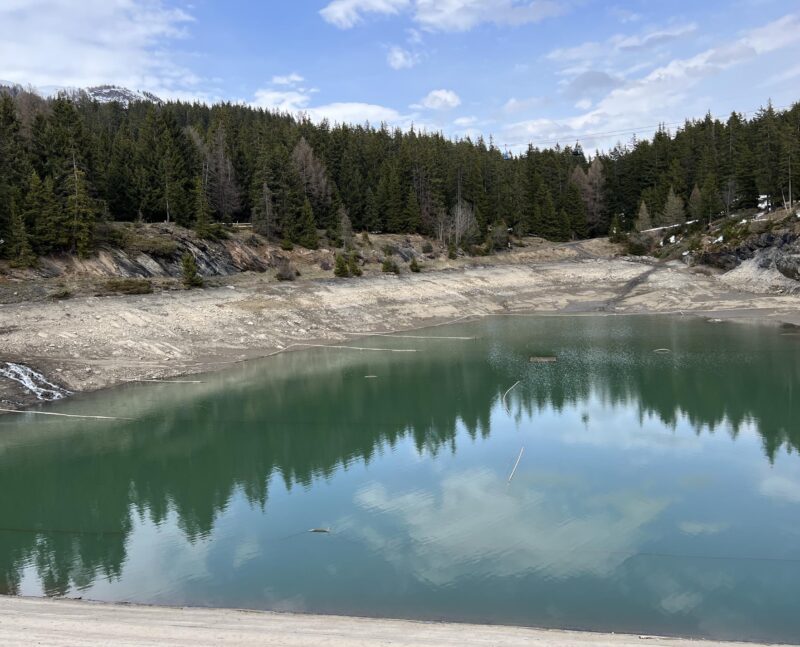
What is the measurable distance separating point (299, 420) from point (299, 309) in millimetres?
23481

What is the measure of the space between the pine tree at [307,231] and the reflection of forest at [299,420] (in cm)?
2758

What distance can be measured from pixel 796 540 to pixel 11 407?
106 ft

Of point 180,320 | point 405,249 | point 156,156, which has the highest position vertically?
point 156,156

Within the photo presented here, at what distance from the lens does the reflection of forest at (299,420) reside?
19.7 metres

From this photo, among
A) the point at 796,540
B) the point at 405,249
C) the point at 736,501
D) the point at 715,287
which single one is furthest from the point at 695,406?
the point at 405,249

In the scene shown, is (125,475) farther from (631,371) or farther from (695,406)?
(631,371)

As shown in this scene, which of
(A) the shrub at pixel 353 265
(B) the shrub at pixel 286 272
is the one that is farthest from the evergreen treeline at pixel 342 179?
(B) the shrub at pixel 286 272

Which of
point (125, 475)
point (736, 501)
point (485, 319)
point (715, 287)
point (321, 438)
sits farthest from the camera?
point (715, 287)

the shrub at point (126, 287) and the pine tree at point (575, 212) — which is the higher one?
the pine tree at point (575, 212)

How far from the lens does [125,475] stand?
23578 millimetres

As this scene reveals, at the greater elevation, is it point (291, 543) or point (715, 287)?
point (715, 287)

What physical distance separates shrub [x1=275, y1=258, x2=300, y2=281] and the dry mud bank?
5.25ft

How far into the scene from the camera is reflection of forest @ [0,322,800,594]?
64.5 ft

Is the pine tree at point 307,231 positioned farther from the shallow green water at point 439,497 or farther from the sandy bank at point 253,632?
the sandy bank at point 253,632
